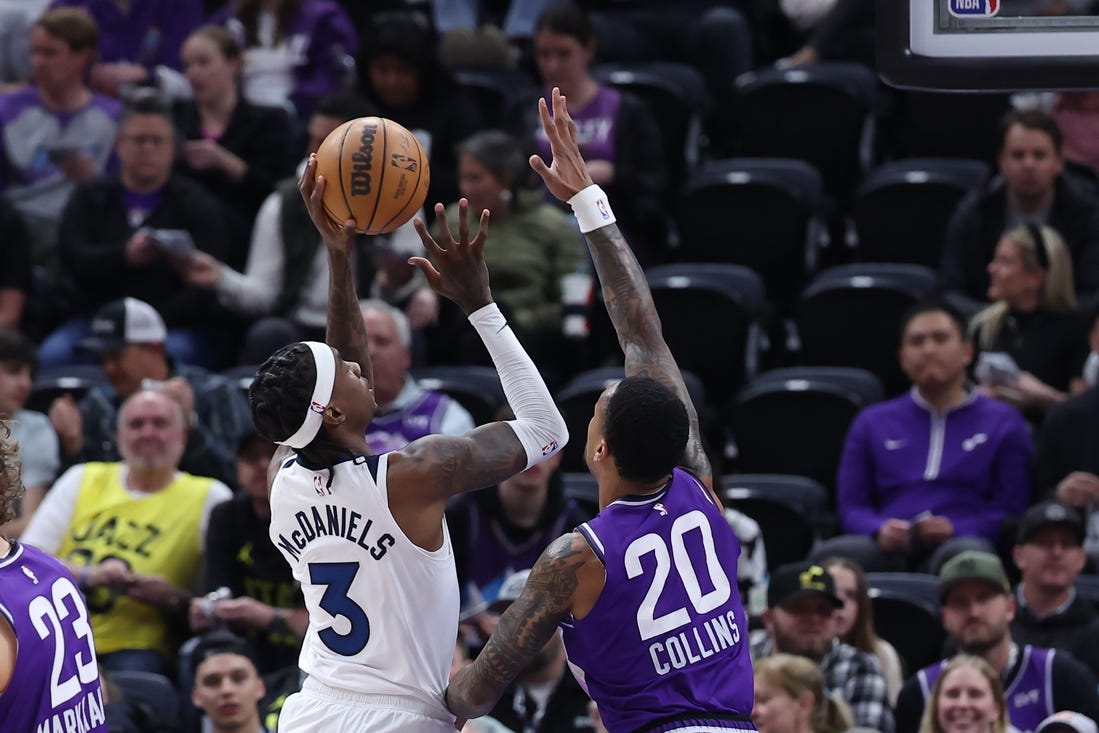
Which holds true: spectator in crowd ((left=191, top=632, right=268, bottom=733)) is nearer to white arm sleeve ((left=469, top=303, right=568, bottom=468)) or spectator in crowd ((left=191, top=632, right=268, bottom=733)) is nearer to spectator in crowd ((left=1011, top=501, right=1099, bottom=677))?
white arm sleeve ((left=469, top=303, right=568, bottom=468))

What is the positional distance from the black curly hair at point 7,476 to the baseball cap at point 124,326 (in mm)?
4627

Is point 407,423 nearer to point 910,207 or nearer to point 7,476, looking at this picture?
point 910,207

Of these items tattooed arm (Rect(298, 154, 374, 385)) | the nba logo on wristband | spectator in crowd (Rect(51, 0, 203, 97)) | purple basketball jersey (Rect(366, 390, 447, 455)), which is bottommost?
purple basketball jersey (Rect(366, 390, 447, 455))

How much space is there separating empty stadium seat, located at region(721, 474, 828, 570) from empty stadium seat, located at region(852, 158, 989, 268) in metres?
1.95

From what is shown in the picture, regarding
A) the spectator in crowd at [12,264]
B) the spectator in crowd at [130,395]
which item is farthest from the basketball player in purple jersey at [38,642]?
the spectator in crowd at [12,264]

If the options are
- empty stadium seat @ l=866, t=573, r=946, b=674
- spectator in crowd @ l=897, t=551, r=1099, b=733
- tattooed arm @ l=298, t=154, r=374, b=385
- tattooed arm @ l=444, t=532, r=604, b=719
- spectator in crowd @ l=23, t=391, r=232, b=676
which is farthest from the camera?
spectator in crowd @ l=23, t=391, r=232, b=676

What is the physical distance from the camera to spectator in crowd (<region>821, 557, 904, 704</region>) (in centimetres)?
786

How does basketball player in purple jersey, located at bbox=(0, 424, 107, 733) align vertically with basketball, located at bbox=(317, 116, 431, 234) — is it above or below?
below

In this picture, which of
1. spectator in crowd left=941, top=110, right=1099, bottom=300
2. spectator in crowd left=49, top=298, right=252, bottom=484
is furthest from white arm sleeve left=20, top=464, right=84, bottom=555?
spectator in crowd left=941, top=110, right=1099, bottom=300

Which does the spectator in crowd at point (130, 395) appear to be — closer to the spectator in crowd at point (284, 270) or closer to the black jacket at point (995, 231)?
the spectator in crowd at point (284, 270)

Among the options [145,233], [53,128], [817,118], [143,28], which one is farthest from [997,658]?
[143,28]

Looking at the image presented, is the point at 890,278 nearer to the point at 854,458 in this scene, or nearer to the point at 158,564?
the point at 854,458

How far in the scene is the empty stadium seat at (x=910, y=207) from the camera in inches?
407

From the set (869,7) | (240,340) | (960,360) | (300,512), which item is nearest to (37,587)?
(300,512)
